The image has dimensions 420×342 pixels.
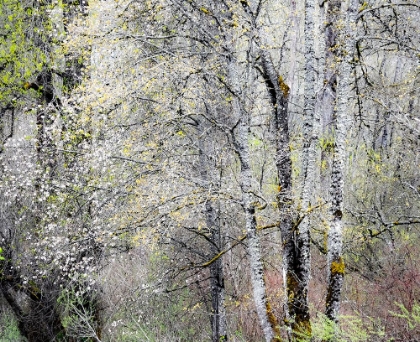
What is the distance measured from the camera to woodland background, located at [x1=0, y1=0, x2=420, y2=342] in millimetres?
6902

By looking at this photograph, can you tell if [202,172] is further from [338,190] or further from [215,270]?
[338,190]

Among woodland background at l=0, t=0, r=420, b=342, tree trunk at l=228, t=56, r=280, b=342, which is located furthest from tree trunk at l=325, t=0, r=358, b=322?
tree trunk at l=228, t=56, r=280, b=342

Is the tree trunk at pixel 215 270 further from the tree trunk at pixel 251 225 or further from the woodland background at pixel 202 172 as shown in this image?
the tree trunk at pixel 251 225

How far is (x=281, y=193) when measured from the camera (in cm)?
703

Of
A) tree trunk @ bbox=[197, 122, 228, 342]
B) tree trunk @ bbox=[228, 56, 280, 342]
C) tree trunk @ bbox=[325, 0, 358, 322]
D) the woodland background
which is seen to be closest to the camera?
tree trunk @ bbox=[325, 0, 358, 322]

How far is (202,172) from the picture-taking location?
991 cm

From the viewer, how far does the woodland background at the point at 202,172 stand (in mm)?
6902

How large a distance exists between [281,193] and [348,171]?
7.40 m

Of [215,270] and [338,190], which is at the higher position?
[338,190]

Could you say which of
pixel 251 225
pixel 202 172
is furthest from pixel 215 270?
pixel 251 225

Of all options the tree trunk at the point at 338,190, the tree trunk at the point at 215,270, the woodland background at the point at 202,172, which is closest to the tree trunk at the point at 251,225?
the woodland background at the point at 202,172

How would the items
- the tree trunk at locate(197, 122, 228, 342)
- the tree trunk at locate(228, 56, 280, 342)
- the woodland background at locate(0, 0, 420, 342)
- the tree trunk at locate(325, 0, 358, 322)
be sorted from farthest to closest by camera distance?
1. the tree trunk at locate(197, 122, 228, 342)
2. the tree trunk at locate(228, 56, 280, 342)
3. the woodland background at locate(0, 0, 420, 342)
4. the tree trunk at locate(325, 0, 358, 322)

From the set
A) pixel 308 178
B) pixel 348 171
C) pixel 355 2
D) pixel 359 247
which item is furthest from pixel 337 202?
pixel 348 171

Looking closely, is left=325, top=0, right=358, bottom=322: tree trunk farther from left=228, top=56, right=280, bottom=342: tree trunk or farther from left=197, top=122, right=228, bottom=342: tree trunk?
left=197, top=122, right=228, bottom=342: tree trunk
